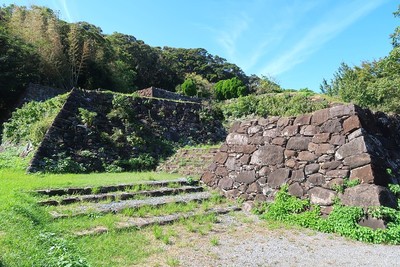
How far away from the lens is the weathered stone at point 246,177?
240 inches

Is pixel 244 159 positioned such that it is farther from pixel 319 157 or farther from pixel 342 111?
pixel 342 111

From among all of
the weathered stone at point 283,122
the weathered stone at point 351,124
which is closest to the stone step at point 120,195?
the weathered stone at point 283,122

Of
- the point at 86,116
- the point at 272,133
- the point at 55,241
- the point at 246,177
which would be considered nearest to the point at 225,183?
the point at 246,177

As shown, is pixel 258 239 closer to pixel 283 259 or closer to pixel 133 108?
pixel 283 259

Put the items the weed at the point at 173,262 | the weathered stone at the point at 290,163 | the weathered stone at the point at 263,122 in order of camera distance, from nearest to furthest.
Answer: the weed at the point at 173,262 < the weathered stone at the point at 290,163 < the weathered stone at the point at 263,122

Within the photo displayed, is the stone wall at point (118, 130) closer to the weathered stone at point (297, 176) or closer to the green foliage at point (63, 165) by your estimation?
the green foliage at point (63, 165)

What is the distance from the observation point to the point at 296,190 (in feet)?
17.1

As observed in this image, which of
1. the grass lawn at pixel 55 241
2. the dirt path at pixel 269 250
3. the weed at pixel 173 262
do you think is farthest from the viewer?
the dirt path at pixel 269 250

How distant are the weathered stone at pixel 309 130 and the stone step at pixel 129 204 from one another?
2.34 m

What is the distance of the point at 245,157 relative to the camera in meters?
6.42

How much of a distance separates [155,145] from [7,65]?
968 cm

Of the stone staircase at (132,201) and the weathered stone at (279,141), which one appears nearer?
the stone staircase at (132,201)

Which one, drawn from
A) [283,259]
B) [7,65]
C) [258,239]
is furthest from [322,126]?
[7,65]

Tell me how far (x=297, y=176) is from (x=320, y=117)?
3.74 ft
